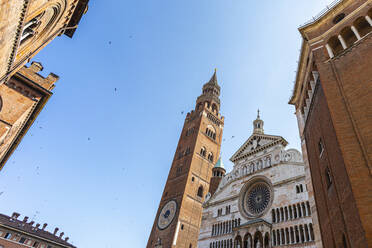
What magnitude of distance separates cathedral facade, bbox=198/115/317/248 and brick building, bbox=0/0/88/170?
17687 mm

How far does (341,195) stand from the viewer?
873 centimetres

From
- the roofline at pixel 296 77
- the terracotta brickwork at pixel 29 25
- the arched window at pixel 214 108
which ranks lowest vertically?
the terracotta brickwork at pixel 29 25

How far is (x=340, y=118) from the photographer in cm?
939

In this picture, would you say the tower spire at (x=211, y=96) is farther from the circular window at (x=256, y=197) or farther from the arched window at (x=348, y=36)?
the arched window at (x=348, y=36)

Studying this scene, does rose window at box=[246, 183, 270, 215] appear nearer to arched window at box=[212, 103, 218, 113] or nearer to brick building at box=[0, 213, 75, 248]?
arched window at box=[212, 103, 218, 113]

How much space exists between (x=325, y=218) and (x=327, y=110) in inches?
186

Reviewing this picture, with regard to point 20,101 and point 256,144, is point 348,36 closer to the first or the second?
point 256,144

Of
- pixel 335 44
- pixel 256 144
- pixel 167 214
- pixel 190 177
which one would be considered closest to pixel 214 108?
pixel 190 177

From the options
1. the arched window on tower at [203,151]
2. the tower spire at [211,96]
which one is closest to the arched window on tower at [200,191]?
the arched window on tower at [203,151]

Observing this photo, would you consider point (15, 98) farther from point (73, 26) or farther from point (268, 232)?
point (268, 232)

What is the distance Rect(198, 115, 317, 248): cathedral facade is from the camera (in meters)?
17.3

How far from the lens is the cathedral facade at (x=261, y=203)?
17312 mm

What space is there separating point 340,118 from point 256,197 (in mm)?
14270

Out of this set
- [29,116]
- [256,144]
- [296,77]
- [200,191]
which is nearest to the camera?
[296,77]
